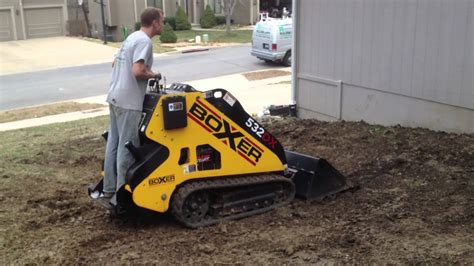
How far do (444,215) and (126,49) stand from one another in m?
3.18

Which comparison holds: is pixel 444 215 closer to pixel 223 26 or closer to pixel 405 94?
pixel 405 94

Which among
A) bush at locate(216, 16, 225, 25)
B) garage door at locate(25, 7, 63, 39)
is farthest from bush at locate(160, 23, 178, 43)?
bush at locate(216, 16, 225, 25)

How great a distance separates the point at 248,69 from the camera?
2214 centimetres

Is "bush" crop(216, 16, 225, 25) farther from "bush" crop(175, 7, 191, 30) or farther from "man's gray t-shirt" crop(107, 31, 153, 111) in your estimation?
"man's gray t-shirt" crop(107, 31, 153, 111)

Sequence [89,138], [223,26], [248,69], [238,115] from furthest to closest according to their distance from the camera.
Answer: [223,26]
[248,69]
[89,138]
[238,115]

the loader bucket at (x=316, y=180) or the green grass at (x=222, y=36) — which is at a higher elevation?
the loader bucket at (x=316, y=180)

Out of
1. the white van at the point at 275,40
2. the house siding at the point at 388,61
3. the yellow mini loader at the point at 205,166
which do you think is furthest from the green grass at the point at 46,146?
the white van at the point at 275,40

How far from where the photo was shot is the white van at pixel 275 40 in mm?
21953

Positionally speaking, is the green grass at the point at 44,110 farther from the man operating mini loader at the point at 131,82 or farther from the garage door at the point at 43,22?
the garage door at the point at 43,22

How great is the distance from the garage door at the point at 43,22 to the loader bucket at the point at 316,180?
3190 cm

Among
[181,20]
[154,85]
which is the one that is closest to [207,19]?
[181,20]

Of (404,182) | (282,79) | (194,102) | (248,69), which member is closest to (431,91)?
(404,182)

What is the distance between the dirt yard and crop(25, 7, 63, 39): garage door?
95.7ft

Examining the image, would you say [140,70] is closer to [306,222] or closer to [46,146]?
[306,222]
